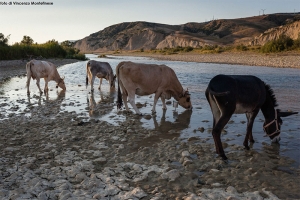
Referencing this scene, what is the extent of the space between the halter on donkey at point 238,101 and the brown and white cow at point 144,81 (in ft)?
13.3

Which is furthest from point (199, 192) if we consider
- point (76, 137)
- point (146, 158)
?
point (76, 137)

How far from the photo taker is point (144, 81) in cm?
1012

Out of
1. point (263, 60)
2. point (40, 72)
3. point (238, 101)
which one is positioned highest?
point (263, 60)

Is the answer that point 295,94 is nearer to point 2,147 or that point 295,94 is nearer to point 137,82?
point 137,82

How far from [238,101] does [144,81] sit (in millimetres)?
4521

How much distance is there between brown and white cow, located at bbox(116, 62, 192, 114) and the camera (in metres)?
9.98

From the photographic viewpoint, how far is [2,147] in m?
6.49

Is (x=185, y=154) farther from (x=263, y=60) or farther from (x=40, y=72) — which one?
(x=263, y=60)

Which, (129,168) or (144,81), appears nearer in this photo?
(129,168)

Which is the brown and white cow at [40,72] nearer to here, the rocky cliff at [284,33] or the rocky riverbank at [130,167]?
the rocky riverbank at [130,167]

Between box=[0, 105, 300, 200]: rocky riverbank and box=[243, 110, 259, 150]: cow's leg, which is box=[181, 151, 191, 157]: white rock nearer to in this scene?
box=[0, 105, 300, 200]: rocky riverbank

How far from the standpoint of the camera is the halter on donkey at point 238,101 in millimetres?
5922

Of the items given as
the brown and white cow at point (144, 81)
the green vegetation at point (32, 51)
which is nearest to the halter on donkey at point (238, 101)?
the brown and white cow at point (144, 81)

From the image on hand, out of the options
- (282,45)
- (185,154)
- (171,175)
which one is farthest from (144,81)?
(282,45)
